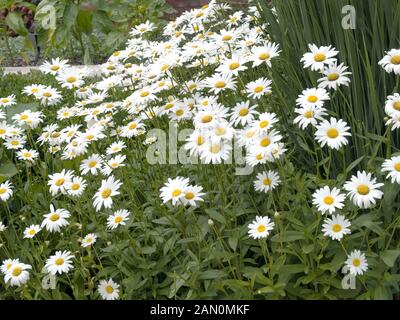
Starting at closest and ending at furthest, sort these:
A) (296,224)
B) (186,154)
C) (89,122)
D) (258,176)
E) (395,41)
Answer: (296,224), (258,176), (395,41), (186,154), (89,122)

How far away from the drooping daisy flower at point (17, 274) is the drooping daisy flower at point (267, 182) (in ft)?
3.08

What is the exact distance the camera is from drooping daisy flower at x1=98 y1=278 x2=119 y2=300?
2.42m

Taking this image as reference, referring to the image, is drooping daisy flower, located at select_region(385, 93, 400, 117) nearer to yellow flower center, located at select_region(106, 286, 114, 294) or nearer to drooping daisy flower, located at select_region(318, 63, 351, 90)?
drooping daisy flower, located at select_region(318, 63, 351, 90)

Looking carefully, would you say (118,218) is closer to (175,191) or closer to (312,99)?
(175,191)

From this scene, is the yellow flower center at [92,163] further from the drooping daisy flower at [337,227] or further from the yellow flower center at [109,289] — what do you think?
the drooping daisy flower at [337,227]

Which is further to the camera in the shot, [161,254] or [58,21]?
[58,21]

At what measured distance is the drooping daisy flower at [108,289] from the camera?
→ 7.95 ft

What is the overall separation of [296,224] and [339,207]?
0.24 metres

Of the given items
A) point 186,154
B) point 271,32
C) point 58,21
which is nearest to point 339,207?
point 186,154

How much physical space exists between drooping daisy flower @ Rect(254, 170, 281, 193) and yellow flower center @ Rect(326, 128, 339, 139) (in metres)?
0.29

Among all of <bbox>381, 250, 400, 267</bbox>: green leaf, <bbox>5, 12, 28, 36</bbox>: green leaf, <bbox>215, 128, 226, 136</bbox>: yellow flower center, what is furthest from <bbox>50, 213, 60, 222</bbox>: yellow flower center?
<bbox>5, 12, 28, 36</bbox>: green leaf

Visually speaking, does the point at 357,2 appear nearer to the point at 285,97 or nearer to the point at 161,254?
the point at 285,97

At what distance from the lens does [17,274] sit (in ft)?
7.87

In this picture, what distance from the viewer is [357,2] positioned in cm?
263
